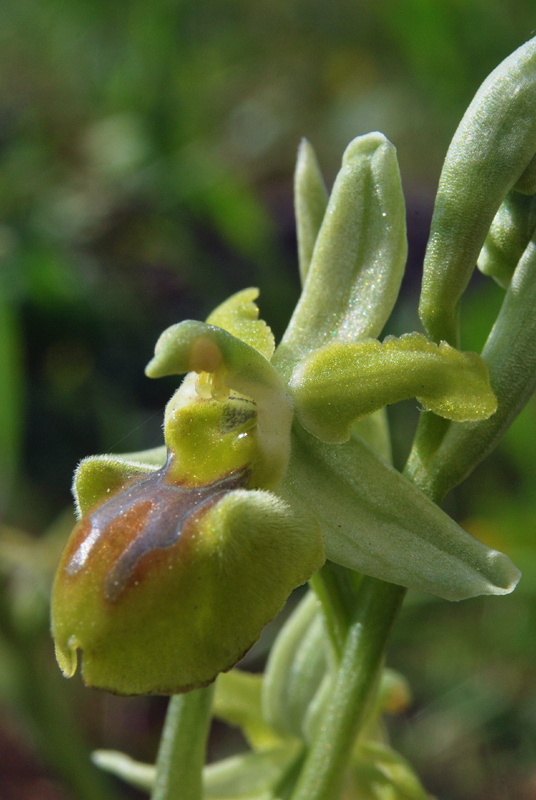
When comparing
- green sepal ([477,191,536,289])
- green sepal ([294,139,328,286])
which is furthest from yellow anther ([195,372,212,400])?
green sepal ([477,191,536,289])

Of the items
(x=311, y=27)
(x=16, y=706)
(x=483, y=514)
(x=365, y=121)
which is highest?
(x=311, y=27)

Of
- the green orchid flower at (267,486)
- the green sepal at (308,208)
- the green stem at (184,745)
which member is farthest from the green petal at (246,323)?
the green stem at (184,745)

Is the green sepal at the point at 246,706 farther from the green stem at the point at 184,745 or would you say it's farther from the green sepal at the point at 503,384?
the green sepal at the point at 503,384

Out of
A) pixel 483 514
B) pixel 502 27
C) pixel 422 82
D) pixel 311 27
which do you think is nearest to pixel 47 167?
pixel 422 82

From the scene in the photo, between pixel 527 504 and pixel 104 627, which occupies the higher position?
pixel 104 627

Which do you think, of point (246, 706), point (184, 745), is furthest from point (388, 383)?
point (246, 706)

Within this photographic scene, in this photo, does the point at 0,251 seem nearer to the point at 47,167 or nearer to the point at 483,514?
the point at 47,167

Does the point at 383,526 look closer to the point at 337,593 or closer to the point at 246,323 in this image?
the point at 337,593
